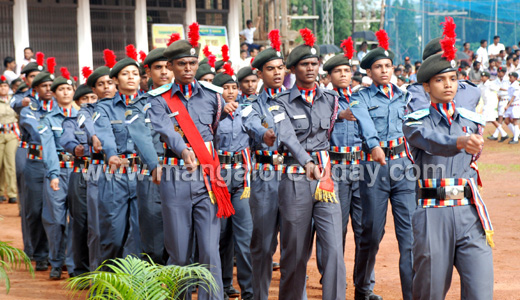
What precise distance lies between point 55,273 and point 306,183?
421 cm

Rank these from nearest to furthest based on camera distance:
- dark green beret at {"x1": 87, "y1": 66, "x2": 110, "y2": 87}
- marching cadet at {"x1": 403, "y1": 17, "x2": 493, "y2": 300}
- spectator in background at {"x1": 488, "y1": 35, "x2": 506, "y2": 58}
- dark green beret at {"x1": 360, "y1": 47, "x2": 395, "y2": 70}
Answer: marching cadet at {"x1": 403, "y1": 17, "x2": 493, "y2": 300} → dark green beret at {"x1": 360, "y1": 47, "x2": 395, "y2": 70} → dark green beret at {"x1": 87, "y1": 66, "x2": 110, "y2": 87} → spectator in background at {"x1": 488, "y1": 35, "x2": 506, "y2": 58}

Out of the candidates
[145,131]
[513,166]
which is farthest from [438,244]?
[513,166]

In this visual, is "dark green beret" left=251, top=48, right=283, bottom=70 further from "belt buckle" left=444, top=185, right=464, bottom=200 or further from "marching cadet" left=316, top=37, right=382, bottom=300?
"belt buckle" left=444, top=185, right=464, bottom=200

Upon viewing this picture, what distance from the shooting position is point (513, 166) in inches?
709

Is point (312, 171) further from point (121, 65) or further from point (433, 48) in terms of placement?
point (121, 65)

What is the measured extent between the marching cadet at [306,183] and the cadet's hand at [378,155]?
60cm

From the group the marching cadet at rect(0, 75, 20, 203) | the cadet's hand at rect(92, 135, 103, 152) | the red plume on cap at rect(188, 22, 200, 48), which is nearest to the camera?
the red plume on cap at rect(188, 22, 200, 48)

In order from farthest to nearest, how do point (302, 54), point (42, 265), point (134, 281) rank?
point (42, 265) → point (302, 54) → point (134, 281)

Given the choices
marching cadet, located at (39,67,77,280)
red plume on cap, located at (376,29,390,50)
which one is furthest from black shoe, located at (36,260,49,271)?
red plume on cap, located at (376,29,390,50)

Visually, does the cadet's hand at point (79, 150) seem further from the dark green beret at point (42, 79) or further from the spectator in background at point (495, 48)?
the spectator in background at point (495, 48)

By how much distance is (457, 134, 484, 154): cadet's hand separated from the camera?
498 centimetres

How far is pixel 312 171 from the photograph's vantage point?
243 inches

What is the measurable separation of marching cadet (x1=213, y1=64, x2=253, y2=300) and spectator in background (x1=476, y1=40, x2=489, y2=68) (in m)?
21.3

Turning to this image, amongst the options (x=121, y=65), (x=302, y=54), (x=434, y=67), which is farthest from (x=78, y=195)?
(x=434, y=67)
